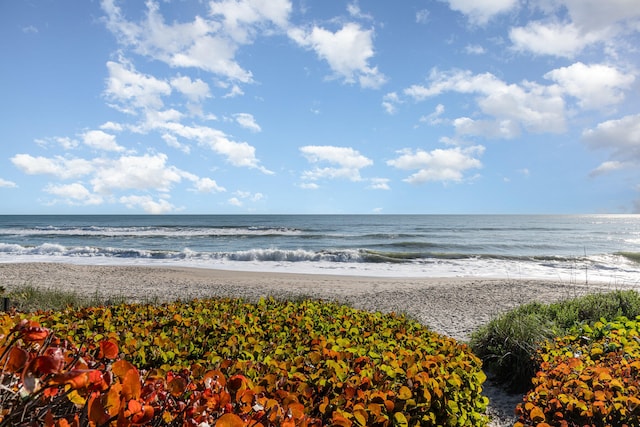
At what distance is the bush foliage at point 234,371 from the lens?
47.3 inches

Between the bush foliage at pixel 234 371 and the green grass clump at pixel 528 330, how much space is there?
1.82m

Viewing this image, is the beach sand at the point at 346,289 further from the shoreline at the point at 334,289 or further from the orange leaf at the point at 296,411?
the orange leaf at the point at 296,411

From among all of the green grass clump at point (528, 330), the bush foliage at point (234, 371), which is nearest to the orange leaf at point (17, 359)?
the bush foliage at point (234, 371)

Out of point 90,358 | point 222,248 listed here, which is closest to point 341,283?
point 90,358

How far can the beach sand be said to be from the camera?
938 cm

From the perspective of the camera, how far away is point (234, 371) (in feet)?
8.94

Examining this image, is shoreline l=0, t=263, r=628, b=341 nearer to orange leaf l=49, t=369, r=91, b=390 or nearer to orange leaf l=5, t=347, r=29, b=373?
orange leaf l=5, t=347, r=29, b=373

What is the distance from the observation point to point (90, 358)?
1.95 m

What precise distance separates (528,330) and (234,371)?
15.3 ft

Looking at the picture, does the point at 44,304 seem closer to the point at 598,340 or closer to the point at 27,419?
the point at 27,419

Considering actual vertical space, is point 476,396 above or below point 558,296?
above

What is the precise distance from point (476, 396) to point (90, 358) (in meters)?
2.81

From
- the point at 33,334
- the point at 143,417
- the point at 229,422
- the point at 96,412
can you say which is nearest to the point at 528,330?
the point at 229,422

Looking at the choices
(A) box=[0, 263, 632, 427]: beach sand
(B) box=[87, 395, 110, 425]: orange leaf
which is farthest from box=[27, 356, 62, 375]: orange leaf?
(A) box=[0, 263, 632, 427]: beach sand
